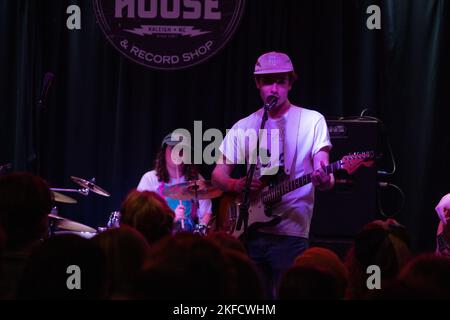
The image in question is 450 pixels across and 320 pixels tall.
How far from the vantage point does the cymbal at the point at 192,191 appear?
5309 mm

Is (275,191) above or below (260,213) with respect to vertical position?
above

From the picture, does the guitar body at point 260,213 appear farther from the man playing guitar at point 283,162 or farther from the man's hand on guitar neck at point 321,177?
the man's hand on guitar neck at point 321,177

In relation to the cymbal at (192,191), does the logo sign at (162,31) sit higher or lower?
higher

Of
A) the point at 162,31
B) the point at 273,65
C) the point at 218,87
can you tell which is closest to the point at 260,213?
the point at 273,65

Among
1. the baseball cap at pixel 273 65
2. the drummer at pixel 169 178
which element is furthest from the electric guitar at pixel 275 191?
the drummer at pixel 169 178

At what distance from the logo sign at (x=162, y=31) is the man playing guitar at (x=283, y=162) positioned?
63.8 inches

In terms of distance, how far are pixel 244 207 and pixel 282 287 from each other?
2.04m

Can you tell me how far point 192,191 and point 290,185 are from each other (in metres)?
1.45

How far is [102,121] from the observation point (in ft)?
19.9

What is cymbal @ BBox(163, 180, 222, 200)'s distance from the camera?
17.4 feet

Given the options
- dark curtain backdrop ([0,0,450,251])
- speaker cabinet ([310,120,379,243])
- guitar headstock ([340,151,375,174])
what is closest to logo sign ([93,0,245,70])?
dark curtain backdrop ([0,0,450,251])

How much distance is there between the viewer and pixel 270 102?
4.18 m

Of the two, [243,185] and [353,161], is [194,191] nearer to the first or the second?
[243,185]
